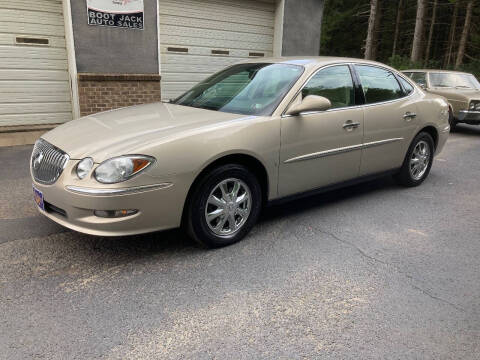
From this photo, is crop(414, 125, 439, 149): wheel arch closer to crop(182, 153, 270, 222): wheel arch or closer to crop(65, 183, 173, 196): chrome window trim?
crop(182, 153, 270, 222): wheel arch

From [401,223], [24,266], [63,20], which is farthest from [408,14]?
[24,266]

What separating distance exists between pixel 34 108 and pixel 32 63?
0.87 metres

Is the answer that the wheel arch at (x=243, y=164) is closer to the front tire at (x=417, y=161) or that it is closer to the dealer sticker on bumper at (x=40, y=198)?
the dealer sticker on bumper at (x=40, y=198)

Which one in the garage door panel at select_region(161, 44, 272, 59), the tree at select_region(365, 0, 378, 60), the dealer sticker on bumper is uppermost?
the tree at select_region(365, 0, 378, 60)

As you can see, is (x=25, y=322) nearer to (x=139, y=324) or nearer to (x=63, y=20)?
(x=139, y=324)

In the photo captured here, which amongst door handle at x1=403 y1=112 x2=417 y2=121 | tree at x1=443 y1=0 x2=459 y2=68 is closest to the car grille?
door handle at x1=403 y1=112 x2=417 y2=121

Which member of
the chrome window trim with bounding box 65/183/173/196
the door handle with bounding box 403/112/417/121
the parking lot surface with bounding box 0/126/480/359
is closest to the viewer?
the parking lot surface with bounding box 0/126/480/359

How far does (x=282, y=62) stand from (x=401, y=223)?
82.0 inches

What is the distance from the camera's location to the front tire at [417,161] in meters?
5.31

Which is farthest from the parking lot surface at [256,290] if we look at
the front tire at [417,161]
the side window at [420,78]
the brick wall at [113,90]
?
the side window at [420,78]

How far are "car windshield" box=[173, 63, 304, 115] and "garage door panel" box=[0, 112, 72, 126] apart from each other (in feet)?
16.3

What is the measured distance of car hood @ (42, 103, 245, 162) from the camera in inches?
124

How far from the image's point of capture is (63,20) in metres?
8.19

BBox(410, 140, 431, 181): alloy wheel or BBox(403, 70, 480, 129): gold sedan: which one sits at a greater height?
BBox(403, 70, 480, 129): gold sedan
